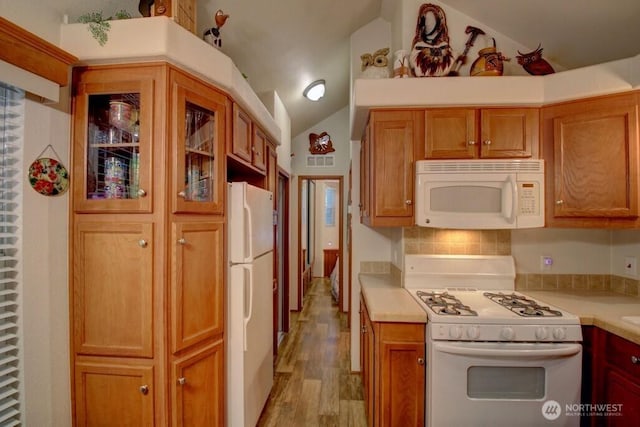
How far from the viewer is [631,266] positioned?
1986 mm

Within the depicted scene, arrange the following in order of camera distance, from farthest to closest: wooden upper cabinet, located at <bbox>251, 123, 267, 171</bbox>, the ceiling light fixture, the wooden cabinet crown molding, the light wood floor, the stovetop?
the ceiling light fixture, the light wood floor, wooden upper cabinet, located at <bbox>251, 123, 267, 171</bbox>, the stovetop, the wooden cabinet crown molding

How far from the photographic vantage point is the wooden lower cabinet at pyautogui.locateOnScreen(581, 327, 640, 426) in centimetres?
137

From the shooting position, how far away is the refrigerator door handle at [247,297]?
169cm

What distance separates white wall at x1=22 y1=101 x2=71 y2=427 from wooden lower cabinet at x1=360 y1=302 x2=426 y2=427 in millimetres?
1546

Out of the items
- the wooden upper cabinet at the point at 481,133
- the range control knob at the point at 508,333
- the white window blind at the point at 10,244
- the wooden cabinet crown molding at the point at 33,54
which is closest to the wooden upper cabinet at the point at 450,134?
the wooden upper cabinet at the point at 481,133

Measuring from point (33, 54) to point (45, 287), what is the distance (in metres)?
0.96

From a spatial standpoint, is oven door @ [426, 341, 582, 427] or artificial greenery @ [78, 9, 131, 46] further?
oven door @ [426, 341, 582, 427]

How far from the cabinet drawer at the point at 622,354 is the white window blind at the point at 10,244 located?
271cm

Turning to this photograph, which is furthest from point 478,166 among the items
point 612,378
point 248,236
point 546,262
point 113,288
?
point 113,288

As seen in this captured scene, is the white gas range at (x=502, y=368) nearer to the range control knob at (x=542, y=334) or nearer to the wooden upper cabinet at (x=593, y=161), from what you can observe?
the range control knob at (x=542, y=334)

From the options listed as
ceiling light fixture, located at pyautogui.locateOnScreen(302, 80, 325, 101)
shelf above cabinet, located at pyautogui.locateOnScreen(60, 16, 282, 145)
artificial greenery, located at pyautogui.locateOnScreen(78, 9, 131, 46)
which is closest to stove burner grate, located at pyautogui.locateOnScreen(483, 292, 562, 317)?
shelf above cabinet, located at pyautogui.locateOnScreen(60, 16, 282, 145)

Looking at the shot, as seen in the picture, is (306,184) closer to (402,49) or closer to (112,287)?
(402,49)

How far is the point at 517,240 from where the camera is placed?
218 centimetres

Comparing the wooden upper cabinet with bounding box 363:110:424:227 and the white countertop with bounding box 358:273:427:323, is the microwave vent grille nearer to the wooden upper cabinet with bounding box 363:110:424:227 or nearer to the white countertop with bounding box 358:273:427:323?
the wooden upper cabinet with bounding box 363:110:424:227
